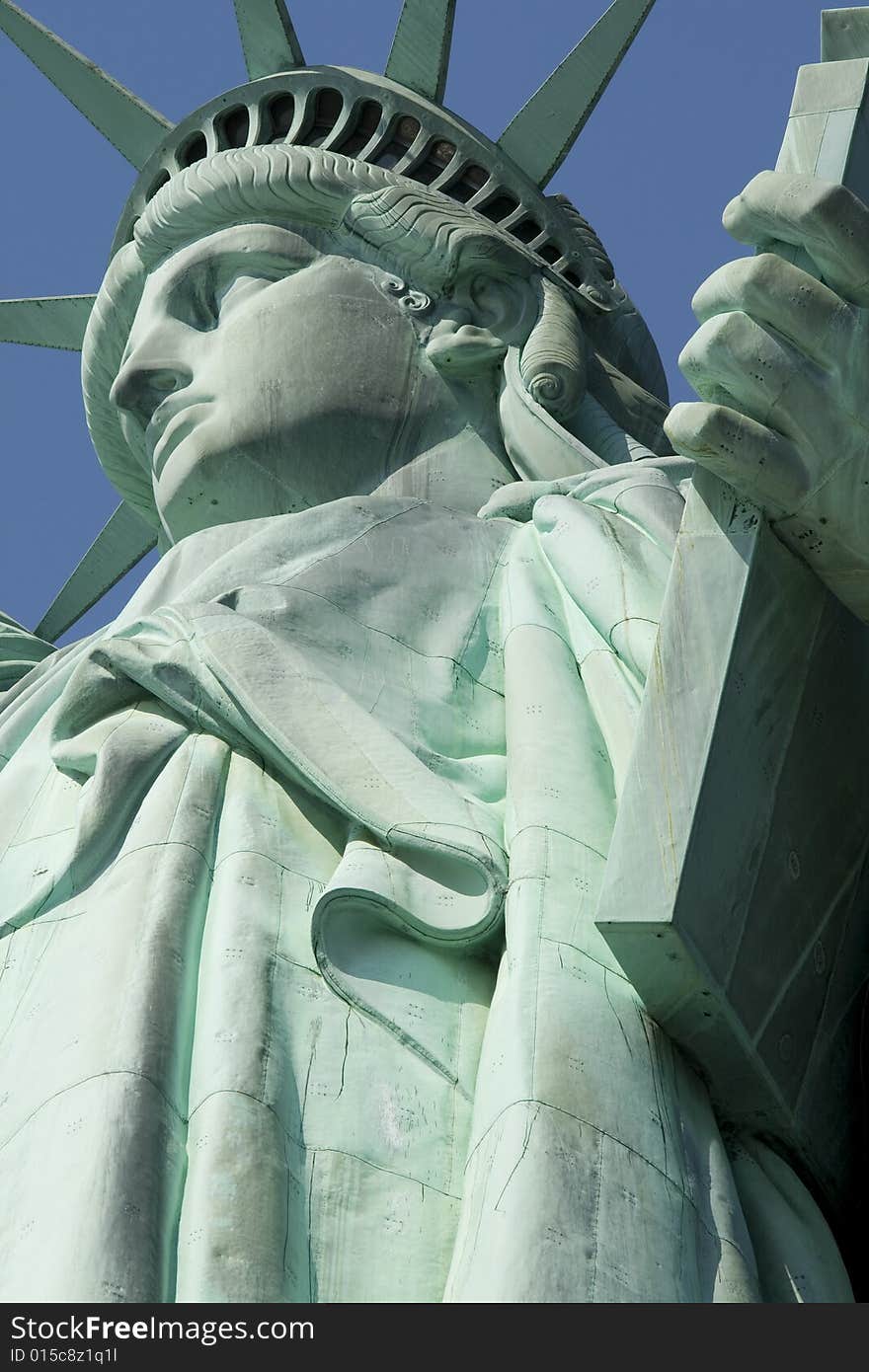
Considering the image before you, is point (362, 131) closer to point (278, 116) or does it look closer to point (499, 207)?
point (278, 116)

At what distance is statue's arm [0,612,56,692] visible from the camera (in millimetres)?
10203

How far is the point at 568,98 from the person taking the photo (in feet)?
38.4

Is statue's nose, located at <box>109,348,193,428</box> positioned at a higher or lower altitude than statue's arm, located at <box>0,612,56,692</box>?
higher

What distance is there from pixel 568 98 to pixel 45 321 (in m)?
2.25

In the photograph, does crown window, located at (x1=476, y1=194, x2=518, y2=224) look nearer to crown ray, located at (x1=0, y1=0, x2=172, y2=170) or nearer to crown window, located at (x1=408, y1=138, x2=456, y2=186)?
crown window, located at (x1=408, y1=138, x2=456, y2=186)

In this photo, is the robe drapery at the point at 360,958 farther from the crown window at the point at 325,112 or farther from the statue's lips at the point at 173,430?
the crown window at the point at 325,112

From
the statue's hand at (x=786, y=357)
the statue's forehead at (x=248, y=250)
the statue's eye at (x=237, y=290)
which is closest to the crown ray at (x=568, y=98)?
the statue's forehead at (x=248, y=250)

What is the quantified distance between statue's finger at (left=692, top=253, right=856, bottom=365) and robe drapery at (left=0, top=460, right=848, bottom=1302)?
1225 mm

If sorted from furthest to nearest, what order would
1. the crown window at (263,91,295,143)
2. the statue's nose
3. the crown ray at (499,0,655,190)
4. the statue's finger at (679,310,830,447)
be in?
the crown ray at (499,0,655,190)
the crown window at (263,91,295,143)
the statue's nose
the statue's finger at (679,310,830,447)

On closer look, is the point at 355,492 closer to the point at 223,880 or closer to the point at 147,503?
the point at 147,503

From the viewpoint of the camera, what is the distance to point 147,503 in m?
11.5

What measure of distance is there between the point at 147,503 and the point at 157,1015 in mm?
4718

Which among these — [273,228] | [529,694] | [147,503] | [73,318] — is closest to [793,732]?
[529,694]

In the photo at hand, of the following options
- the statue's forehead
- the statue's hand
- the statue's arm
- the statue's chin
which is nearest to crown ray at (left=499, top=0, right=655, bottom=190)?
the statue's forehead
